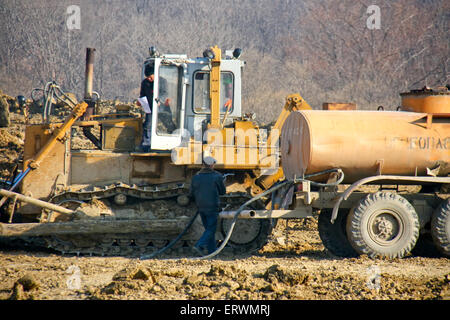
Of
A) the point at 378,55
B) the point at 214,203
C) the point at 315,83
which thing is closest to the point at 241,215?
the point at 214,203

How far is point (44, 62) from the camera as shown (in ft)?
90.0

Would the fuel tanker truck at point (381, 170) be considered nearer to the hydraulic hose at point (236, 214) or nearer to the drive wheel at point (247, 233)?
the hydraulic hose at point (236, 214)

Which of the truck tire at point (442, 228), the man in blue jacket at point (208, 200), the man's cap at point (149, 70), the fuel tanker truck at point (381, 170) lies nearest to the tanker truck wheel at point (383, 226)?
the fuel tanker truck at point (381, 170)

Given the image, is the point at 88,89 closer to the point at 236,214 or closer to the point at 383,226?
the point at 236,214

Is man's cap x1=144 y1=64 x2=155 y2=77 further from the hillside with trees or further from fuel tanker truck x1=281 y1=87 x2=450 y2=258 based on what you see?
the hillside with trees

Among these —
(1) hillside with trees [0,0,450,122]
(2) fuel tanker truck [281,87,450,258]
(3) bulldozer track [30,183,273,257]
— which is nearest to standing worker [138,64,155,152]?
(3) bulldozer track [30,183,273,257]

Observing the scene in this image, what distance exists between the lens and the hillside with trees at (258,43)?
89.0 feet

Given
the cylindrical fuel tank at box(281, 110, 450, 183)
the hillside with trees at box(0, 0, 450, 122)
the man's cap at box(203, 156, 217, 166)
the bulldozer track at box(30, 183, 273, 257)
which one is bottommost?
the bulldozer track at box(30, 183, 273, 257)

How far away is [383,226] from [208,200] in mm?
2691

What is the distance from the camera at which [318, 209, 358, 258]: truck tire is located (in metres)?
9.02

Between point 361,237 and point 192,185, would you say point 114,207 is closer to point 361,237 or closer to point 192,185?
point 192,185
